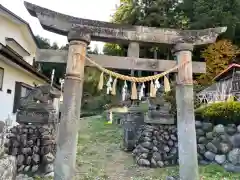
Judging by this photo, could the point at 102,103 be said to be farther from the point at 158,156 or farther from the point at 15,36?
the point at 158,156

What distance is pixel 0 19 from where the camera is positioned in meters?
12.0

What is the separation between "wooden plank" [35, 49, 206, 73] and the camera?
4859mm

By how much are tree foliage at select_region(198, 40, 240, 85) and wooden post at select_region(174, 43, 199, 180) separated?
14.8 m

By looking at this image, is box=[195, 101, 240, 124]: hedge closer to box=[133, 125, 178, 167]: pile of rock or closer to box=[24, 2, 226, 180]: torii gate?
box=[133, 125, 178, 167]: pile of rock

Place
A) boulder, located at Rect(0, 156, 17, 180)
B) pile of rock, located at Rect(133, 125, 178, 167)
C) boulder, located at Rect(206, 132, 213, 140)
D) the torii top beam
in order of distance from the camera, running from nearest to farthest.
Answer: boulder, located at Rect(0, 156, 17, 180), the torii top beam, pile of rock, located at Rect(133, 125, 178, 167), boulder, located at Rect(206, 132, 213, 140)

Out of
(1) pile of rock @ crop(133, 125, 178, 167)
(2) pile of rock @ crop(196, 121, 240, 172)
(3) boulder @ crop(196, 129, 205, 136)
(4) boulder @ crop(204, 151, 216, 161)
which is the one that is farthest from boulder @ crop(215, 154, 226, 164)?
(1) pile of rock @ crop(133, 125, 178, 167)

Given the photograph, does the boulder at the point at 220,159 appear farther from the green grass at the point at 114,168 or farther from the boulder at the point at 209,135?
the boulder at the point at 209,135

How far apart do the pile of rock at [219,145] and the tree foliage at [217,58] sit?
1143cm

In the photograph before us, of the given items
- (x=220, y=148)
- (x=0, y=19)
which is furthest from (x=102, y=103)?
(x=220, y=148)

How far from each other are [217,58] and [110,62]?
16.8m

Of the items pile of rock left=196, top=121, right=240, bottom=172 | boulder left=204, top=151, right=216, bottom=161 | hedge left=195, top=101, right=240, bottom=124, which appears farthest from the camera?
hedge left=195, top=101, right=240, bottom=124

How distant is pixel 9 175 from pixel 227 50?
19650 millimetres

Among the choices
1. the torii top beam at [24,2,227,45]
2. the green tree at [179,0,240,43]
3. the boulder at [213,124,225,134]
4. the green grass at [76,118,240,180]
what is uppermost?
the green tree at [179,0,240,43]

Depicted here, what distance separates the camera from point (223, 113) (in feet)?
27.0
